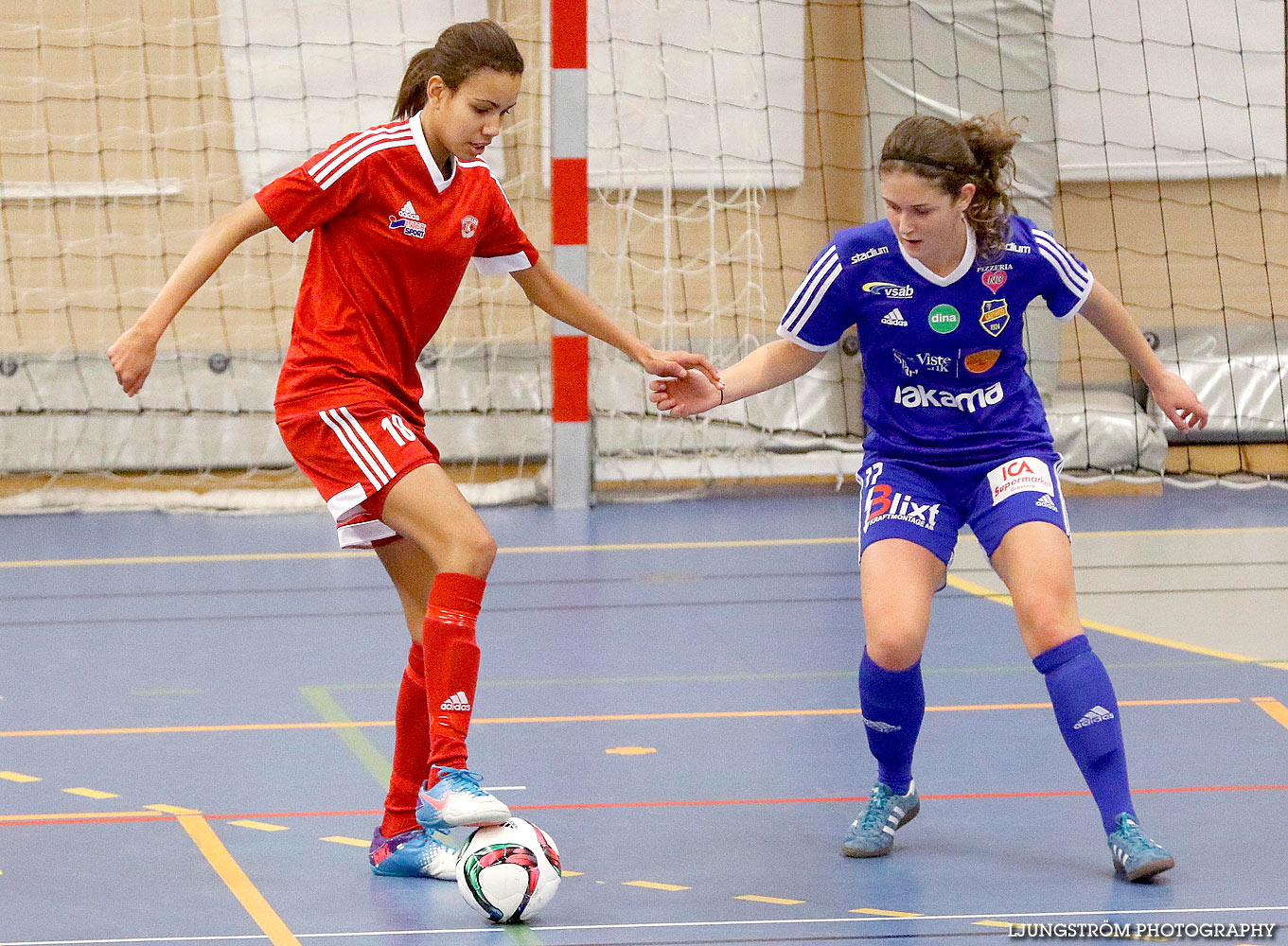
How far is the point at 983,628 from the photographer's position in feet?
15.3

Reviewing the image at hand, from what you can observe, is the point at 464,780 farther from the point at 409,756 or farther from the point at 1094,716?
the point at 1094,716

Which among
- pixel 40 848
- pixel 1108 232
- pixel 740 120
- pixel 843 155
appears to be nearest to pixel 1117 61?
pixel 1108 232

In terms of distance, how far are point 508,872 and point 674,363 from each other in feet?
3.54

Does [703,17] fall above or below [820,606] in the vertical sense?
above

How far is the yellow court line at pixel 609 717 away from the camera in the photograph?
373 cm

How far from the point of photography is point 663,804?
3178mm

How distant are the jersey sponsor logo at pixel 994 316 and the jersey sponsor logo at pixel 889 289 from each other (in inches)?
5.4

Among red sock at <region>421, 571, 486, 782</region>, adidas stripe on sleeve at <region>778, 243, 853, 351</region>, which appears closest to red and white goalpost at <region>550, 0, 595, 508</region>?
adidas stripe on sleeve at <region>778, 243, 853, 351</region>

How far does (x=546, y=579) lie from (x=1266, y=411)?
3714 mm

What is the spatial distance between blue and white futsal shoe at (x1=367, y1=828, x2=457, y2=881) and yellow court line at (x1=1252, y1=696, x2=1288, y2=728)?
199cm

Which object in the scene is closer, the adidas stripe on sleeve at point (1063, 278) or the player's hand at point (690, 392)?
the adidas stripe on sleeve at point (1063, 278)

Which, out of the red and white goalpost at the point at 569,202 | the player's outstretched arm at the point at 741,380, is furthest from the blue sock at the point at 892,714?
the red and white goalpost at the point at 569,202

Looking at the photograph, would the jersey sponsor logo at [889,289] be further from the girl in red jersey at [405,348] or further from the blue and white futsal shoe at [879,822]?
the blue and white futsal shoe at [879,822]

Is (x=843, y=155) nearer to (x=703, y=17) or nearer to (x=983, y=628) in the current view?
(x=703, y=17)
